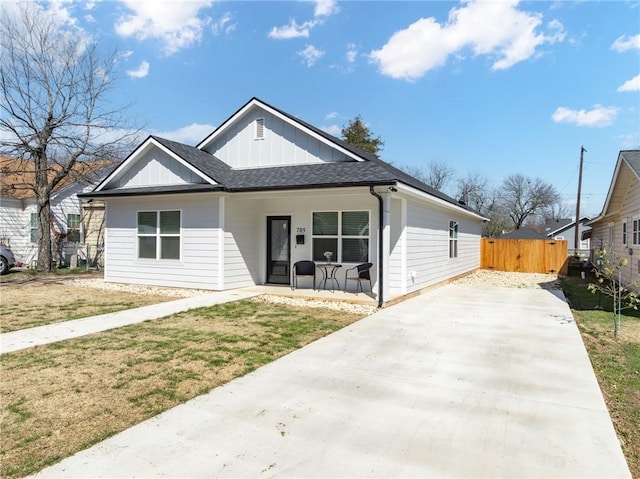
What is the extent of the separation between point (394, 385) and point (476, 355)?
1.81 meters

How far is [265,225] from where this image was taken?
12273 mm

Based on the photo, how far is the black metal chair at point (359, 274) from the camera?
1020 centimetres

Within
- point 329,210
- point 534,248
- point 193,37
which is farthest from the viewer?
point 534,248

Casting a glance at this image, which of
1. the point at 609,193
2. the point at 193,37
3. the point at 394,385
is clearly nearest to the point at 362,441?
the point at 394,385

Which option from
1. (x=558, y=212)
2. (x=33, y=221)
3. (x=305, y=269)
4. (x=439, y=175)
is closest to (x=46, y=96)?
(x=33, y=221)

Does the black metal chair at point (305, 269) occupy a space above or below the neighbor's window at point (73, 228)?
below

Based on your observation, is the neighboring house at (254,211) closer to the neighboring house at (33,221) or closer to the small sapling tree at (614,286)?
the small sapling tree at (614,286)

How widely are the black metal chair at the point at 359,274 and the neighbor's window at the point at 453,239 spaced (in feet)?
20.2

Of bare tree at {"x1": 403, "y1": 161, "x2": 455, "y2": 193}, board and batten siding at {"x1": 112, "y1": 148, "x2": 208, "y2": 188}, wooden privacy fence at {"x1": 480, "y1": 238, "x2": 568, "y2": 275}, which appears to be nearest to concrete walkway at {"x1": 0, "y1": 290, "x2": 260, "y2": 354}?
board and batten siding at {"x1": 112, "y1": 148, "x2": 208, "y2": 188}

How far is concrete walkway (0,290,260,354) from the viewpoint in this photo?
599 cm

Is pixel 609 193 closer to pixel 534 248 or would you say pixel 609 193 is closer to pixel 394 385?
pixel 534 248

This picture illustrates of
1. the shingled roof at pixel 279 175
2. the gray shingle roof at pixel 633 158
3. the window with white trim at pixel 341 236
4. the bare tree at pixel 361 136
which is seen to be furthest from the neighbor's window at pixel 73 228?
the gray shingle roof at pixel 633 158

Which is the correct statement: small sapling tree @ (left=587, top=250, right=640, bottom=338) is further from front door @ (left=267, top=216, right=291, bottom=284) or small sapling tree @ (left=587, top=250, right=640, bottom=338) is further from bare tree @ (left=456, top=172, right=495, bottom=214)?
bare tree @ (left=456, top=172, right=495, bottom=214)

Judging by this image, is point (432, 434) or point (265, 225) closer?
point (432, 434)
